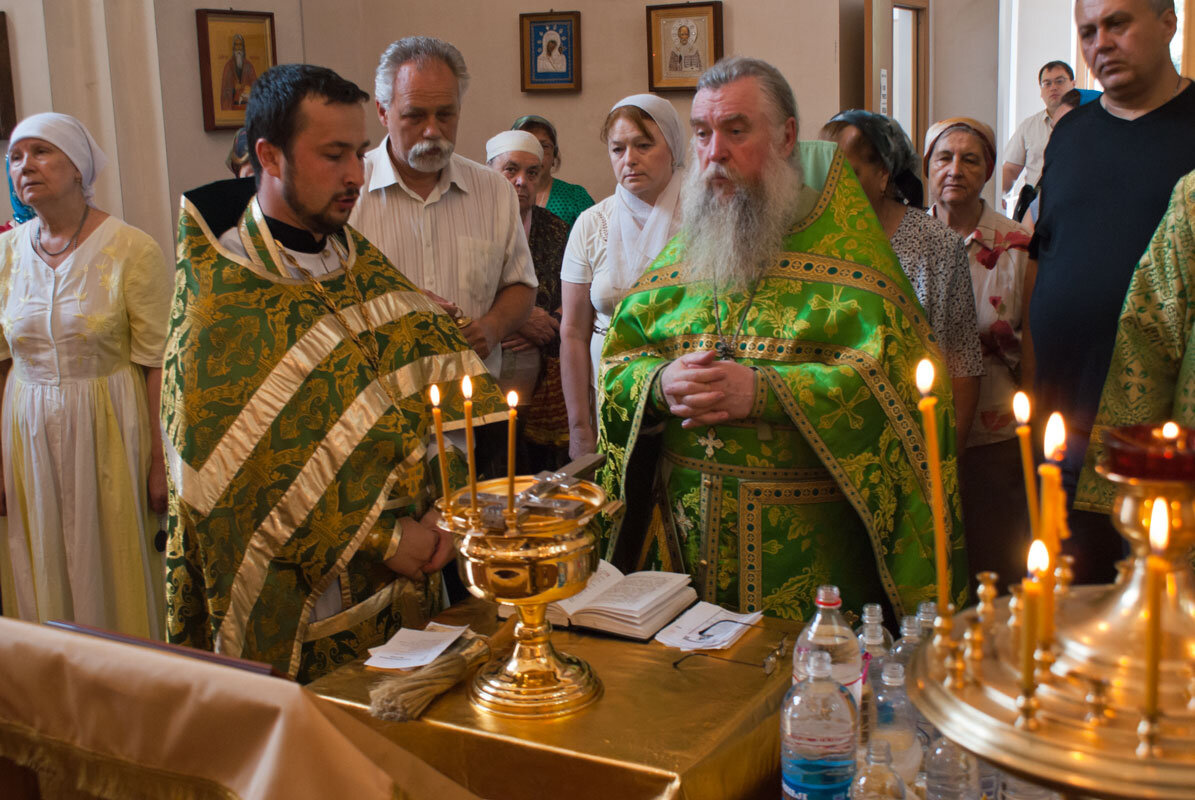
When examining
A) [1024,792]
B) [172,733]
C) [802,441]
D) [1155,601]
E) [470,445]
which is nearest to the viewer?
[1155,601]

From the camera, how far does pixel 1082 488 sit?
278 centimetres

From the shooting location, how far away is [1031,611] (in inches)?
35.2

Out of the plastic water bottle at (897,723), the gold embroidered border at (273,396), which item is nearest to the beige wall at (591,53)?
the gold embroidered border at (273,396)

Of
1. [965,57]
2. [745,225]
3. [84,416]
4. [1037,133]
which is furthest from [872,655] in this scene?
[965,57]

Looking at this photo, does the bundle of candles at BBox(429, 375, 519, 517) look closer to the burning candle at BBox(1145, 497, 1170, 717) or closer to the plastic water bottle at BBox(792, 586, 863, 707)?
the plastic water bottle at BBox(792, 586, 863, 707)

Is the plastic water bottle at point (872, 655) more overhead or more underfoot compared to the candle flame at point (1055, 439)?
more underfoot

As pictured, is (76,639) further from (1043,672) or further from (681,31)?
(681,31)

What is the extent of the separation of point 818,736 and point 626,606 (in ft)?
2.21

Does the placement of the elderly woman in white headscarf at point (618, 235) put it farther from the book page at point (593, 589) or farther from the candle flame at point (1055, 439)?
the candle flame at point (1055, 439)

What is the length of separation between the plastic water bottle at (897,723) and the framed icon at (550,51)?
5.53 m

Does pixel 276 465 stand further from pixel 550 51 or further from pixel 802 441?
pixel 550 51

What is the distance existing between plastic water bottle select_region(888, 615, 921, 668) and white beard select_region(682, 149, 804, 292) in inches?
47.4

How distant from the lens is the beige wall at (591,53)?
6.21 m

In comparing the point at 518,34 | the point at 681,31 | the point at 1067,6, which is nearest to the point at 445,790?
the point at 681,31
